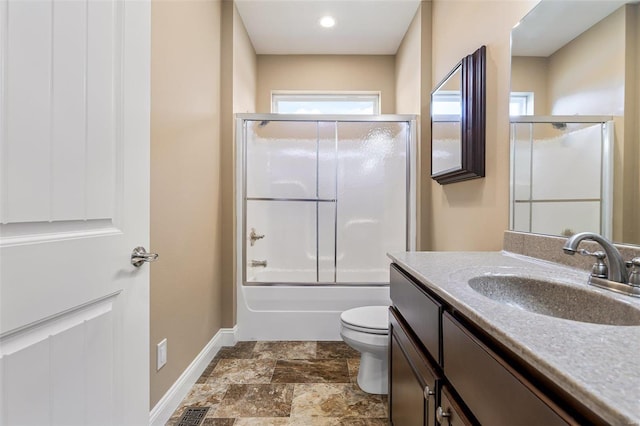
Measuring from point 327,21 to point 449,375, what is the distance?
110 inches

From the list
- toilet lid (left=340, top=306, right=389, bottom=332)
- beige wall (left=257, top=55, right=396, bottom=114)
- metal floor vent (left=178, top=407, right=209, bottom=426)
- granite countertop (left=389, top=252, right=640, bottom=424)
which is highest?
beige wall (left=257, top=55, right=396, bottom=114)

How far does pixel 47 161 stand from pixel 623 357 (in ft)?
3.61

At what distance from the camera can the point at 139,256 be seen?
0.90 metres

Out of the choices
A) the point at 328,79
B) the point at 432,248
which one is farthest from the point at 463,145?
the point at 328,79

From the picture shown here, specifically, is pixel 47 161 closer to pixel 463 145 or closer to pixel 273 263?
pixel 463 145

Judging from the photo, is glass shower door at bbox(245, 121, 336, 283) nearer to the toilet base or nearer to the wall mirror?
the toilet base

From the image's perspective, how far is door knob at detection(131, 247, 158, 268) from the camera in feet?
2.89

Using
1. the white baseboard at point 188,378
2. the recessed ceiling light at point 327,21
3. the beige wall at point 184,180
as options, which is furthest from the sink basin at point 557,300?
the recessed ceiling light at point 327,21

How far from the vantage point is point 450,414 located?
27.9 inches

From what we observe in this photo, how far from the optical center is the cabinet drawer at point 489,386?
0.44 m

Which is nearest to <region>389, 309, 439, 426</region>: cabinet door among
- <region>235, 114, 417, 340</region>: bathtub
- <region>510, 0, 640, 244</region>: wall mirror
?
<region>510, 0, 640, 244</region>: wall mirror

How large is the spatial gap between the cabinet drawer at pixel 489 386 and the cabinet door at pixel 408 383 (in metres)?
0.12

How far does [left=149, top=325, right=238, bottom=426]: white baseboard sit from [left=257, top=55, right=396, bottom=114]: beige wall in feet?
7.49

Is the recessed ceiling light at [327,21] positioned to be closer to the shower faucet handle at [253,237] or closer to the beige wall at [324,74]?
the beige wall at [324,74]
